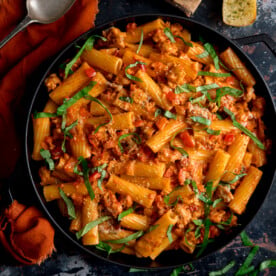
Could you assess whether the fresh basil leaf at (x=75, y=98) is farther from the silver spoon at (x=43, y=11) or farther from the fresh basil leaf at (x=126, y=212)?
the fresh basil leaf at (x=126, y=212)

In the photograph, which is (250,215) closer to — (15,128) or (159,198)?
(159,198)

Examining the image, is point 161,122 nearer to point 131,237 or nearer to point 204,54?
point 204,54

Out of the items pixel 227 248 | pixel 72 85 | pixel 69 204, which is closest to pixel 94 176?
pixel 69 204

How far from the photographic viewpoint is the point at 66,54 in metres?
2.55

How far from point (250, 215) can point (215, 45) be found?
1.26m

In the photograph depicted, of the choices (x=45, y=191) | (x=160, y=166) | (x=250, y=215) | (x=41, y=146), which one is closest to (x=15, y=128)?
(x=41, y=146)

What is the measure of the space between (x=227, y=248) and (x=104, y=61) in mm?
1790

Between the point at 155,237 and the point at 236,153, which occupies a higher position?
the point at 236,153

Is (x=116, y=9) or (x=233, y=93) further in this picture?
(x=116, y=9)

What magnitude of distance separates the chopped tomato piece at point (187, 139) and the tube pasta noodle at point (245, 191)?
1.62 feet

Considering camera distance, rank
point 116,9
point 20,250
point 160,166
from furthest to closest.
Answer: point 116,9 → point 20,250 → point 160,166

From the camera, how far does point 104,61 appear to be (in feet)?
8.05

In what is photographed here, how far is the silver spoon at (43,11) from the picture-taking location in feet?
8.59

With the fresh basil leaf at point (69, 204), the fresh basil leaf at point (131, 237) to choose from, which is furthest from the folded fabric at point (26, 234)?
the fresh basil leaf at point (131, 237)
